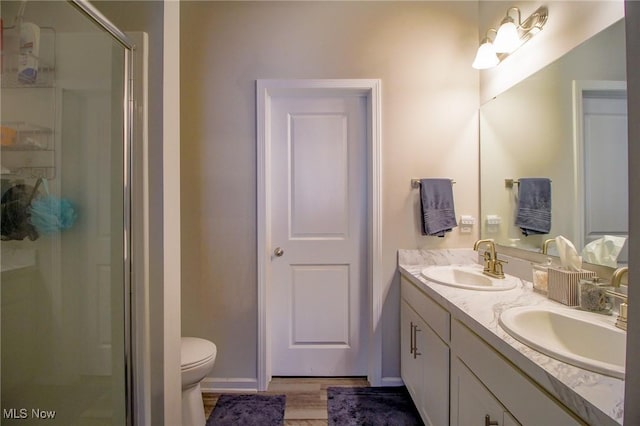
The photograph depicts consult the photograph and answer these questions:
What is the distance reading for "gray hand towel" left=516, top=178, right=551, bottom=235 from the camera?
4.36 ft

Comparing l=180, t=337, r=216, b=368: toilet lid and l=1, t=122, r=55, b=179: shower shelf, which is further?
l=180, t=337, r=216, b=368: toilet lid

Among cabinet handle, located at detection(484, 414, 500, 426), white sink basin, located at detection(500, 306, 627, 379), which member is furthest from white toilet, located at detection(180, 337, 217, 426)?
white sink basin, located at detection(500, 306, 627, 379)

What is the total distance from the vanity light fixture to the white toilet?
231 cm

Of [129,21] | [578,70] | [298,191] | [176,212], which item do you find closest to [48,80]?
[129,21]

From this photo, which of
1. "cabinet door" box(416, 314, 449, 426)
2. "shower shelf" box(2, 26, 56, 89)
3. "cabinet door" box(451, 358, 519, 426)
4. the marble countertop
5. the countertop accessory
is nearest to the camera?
the marble countertop

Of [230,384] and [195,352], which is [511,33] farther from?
[230,384]

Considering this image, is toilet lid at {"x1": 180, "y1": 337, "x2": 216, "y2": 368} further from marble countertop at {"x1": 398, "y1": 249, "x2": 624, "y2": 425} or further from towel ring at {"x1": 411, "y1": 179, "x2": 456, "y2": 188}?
towel ring at {"x1": 411, "y1": 179, "x2": 456, "y2": 188}

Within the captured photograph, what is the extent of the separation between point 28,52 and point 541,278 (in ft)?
7.98

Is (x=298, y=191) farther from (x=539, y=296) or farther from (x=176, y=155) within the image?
(x=539, y=296)

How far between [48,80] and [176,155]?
0.63 meters

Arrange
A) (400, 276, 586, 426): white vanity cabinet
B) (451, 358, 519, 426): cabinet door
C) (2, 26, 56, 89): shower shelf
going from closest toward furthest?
(400, 276, 586, 426): white vanity cabinet
(451, 358, 519, 426): cabinet door
(2, 26, 56, 89): shower shelf

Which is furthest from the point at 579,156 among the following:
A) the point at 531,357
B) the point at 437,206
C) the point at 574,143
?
the point at 531,357

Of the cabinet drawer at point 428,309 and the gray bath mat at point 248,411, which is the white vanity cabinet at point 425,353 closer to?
the cabinet drawer at point 428,309

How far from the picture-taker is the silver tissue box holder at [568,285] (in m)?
1.07
